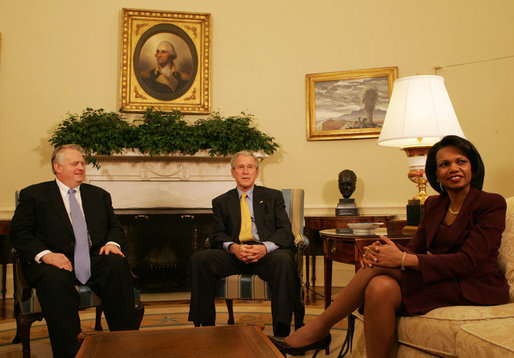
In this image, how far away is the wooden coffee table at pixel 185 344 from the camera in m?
1.68

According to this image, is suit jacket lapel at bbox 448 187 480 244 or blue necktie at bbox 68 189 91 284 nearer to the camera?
suit jacket lapel at bbox 448 187 480 244

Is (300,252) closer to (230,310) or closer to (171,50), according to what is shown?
(230,310)

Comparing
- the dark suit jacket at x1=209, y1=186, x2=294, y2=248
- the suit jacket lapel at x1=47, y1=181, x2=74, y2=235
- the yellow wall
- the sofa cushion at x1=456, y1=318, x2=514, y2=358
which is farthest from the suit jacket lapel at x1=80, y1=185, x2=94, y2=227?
the yellow wall

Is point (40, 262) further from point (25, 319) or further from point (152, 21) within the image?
point (152, 21)

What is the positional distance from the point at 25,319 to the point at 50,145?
3.11 meters

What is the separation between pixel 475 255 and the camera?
6.92ft

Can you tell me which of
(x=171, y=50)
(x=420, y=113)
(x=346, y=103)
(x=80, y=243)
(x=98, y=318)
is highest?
(x=171, y=50)

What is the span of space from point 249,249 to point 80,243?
46.0 inches

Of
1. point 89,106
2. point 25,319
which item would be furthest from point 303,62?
point 25,319

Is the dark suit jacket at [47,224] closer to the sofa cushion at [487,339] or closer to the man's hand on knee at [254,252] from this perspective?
the man's hand on knee at [254,252]

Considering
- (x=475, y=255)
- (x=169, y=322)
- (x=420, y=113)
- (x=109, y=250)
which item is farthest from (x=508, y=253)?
(x=169, y=322)

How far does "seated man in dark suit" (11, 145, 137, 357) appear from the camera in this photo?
8.92ft

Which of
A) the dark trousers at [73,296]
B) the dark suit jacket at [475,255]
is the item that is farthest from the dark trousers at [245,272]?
the dark suit jacket at [475,255]

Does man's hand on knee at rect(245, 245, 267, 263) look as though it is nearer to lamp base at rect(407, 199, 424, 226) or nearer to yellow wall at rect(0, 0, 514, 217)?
lamp base at rect(407, 199, 424, 226)
